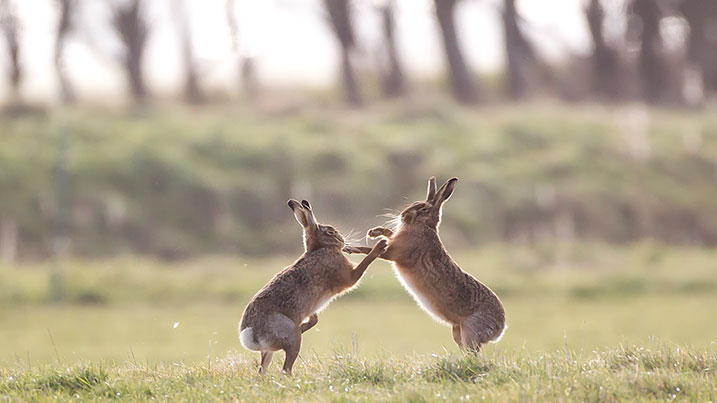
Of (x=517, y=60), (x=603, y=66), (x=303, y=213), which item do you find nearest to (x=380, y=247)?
(x=303, y=213)

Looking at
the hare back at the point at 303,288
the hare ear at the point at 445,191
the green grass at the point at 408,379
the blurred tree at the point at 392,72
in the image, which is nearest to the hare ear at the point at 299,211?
the hare back at the point at 303,288

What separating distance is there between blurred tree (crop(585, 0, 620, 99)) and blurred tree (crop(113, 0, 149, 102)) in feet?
61.9

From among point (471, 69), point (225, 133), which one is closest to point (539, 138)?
point (471, 69)

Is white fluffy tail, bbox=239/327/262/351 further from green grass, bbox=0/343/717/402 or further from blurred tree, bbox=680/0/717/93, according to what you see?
blurred tree, bbox=680/0/717/93

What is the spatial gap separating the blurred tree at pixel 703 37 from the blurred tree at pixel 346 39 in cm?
1587

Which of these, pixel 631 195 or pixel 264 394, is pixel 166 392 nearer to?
pixel 264 394

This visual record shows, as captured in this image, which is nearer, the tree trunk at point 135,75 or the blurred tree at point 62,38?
the blurred tree at point 62,38

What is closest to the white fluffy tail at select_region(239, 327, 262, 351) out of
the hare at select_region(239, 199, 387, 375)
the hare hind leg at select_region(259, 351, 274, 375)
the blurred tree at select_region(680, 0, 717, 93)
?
the hare at select_region(239, 199, 387, 375)

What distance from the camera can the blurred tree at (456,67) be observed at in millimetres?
37469

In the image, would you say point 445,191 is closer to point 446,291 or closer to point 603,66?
point 446,291

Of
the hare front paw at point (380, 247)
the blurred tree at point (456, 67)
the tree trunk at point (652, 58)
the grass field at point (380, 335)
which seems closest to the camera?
the grass field at point (380, 335)

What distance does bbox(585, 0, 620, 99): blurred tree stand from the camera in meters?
40.7

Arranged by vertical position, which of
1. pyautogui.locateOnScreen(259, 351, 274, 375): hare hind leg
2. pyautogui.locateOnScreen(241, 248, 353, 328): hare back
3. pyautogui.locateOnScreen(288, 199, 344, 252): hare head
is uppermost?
pyautogui.locateOnScreen(288, 199, 344, 252): hare head

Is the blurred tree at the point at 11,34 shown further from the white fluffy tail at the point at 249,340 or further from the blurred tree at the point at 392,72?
the white fluffy tail at the point at 249,340
